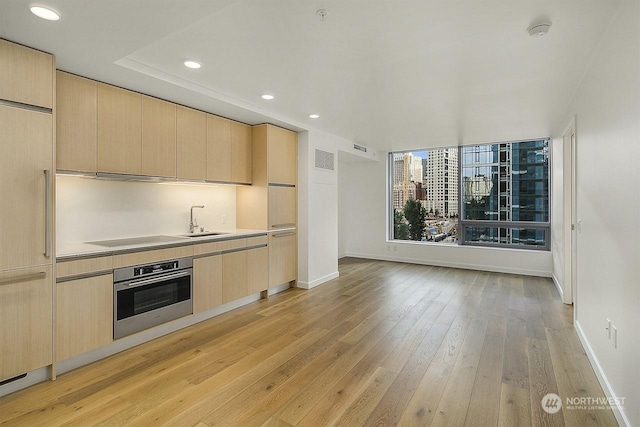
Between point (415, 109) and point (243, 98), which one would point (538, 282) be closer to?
point (415, 109)

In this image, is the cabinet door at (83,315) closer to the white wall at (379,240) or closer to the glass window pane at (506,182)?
the white wall at (379,240)

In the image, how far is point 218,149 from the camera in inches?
159

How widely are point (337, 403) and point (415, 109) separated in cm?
345

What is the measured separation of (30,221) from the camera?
2.29 meters

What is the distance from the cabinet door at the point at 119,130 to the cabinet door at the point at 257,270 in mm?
1704

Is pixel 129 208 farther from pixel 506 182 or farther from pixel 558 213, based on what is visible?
pixel 506 182

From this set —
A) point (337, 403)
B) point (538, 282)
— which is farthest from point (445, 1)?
point (538, 282)

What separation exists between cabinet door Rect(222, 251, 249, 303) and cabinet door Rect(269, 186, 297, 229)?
0.72m

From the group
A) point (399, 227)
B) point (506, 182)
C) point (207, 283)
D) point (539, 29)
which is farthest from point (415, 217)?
point (539, 29)

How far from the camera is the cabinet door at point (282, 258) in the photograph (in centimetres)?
455

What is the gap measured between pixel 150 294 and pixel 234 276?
1040 millimetres

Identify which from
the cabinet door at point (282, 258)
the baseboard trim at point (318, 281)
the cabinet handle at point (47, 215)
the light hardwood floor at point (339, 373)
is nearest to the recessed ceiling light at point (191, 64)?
the cabinet handle at point (47, 215)

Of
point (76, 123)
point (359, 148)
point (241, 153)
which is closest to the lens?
point (76, 123)

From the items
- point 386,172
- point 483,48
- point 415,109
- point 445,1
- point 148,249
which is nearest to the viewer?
point 445,1
